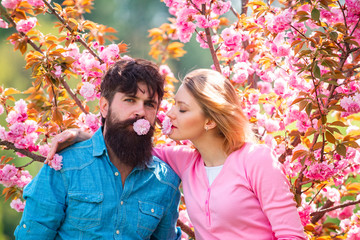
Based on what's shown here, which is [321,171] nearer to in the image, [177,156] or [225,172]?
[225,172]

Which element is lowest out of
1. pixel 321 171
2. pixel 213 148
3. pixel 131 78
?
pixel 321 171

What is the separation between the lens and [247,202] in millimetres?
1826

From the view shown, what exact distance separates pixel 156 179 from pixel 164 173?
0.06 metres

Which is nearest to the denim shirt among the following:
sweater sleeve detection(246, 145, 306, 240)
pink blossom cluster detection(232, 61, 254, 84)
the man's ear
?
the man's ear

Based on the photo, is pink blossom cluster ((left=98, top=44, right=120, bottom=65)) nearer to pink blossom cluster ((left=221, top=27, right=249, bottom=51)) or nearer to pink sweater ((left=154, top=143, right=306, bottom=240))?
pink blossom cluster ((left=221, top=27, right=249, bottom=51))

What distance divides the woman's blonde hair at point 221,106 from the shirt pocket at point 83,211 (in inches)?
26.5

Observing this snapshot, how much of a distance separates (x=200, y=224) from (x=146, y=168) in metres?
0.39

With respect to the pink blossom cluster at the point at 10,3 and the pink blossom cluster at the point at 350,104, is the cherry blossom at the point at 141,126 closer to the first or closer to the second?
the pink blossom cluster at the point at 350,104

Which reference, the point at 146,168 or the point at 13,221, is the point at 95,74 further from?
the point at 13,221

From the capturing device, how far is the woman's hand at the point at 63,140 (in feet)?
6.24

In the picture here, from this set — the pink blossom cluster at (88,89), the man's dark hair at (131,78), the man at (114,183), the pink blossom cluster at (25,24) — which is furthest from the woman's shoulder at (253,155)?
the pink blossom cluster at (25,24)

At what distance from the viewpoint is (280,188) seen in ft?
5.83

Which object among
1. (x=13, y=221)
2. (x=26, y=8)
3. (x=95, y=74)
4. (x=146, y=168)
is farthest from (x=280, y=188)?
(x=13, y=221)

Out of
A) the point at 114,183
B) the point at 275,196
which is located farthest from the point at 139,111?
the point at 275,196
